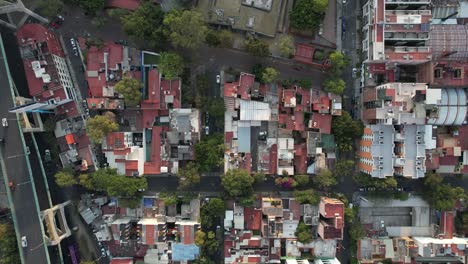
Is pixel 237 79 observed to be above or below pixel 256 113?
above

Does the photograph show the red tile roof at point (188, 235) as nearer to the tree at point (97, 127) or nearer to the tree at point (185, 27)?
the tree at point (97, 127)

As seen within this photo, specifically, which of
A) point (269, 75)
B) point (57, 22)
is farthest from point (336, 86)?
point (57, 22)

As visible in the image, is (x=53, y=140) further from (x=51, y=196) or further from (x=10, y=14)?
(x=10, y=14)

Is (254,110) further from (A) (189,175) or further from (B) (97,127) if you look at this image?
(B) (97,127)

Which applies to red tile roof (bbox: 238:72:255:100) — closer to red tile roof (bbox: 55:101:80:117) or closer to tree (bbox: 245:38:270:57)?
tree (bbox: 245:38:270:57)

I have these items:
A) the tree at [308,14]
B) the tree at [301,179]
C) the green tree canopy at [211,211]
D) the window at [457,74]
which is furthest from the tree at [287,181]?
the window at [457,74]

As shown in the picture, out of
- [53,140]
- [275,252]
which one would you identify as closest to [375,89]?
[275,252]
